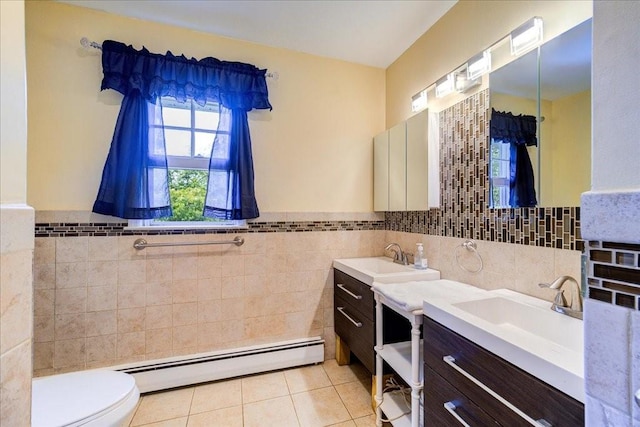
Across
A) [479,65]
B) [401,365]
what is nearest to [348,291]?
[401,365]

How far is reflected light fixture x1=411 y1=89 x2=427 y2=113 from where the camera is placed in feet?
6.53

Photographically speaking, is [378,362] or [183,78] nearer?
[378,362]

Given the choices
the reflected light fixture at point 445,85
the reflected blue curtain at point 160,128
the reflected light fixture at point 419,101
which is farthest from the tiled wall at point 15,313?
the reflected light fixture at point 419,101

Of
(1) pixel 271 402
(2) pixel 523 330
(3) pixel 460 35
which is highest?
(3) pixel 460 35

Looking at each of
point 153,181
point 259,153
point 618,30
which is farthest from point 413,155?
point 153,181

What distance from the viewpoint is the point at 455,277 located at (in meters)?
1.71

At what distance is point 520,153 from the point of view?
132cm

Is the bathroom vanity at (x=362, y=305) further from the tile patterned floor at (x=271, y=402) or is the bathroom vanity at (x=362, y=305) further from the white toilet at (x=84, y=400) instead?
the white toilet at (x=84, y=400)

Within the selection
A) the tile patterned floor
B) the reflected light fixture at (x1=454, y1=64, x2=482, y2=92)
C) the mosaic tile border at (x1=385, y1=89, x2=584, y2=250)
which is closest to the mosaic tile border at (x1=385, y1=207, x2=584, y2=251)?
the mosaic tile border at (x1=385, y1=89, x2=584, y2=250)

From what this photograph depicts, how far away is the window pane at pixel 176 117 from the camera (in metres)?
2.06

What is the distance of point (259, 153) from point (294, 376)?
1.69m

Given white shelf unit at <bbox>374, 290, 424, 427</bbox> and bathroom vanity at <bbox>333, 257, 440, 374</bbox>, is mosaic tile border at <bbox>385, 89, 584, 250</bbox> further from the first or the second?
white shelf unit at <bbox>374, 290, 424, 427</bbox>

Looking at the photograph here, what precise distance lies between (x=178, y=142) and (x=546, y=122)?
2193 mm

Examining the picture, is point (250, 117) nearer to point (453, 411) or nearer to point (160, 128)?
point (160, 128)
